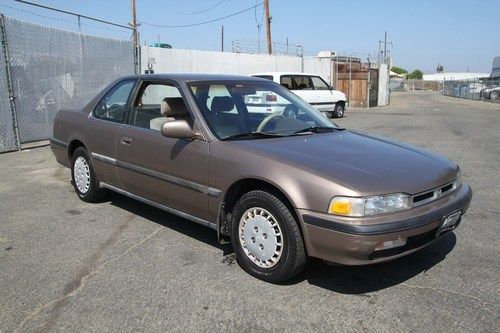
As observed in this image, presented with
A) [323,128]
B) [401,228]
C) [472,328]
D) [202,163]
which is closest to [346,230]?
[401,228]

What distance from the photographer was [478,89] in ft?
125

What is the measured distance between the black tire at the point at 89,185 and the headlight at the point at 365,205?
127 inches

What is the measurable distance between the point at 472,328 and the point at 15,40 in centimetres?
915

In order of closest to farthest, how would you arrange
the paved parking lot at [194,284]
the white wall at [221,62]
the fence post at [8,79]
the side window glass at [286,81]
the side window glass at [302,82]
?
the paved parking lot at [194,284] → the fence post at [8,79] → the white wall at [221,62] → the side window glass at [286,81] → the side window glass at [302,82]

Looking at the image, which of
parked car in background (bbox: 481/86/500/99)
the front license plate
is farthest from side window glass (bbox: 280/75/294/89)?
parked car in background (bbox: 481/86/500/99)

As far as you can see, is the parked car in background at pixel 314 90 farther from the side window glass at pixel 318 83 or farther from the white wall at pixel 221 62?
the white wall at pixel 221 62

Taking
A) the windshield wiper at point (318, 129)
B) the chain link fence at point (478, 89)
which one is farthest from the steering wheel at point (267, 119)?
the chain link fence at point (478, 89)

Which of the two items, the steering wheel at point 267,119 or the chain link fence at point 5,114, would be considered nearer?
the steering wheel at point 267,119

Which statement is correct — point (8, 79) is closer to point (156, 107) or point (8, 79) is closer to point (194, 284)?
point (156, 107)

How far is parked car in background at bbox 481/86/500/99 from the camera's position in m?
32.4

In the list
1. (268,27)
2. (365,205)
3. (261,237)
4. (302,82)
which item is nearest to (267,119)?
(261,237)

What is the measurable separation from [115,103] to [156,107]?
0.66 m

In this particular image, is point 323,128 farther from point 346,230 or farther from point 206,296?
point 206,296

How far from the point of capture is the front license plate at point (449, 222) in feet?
11.2
